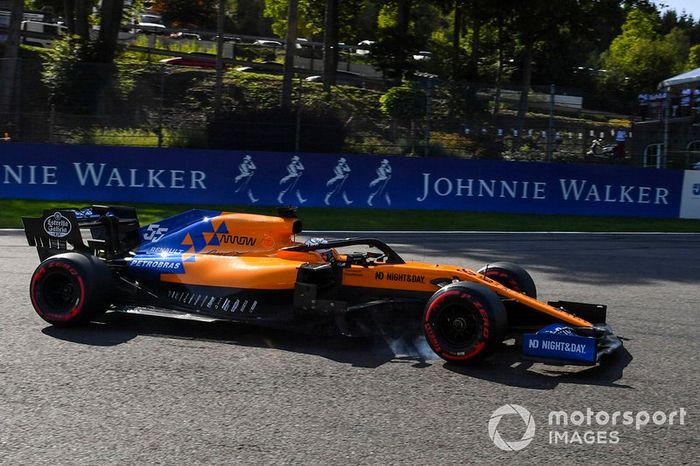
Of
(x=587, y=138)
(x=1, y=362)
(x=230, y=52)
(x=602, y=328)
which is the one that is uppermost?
(x=230, y=52)

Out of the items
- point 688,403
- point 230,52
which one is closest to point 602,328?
point 688,403

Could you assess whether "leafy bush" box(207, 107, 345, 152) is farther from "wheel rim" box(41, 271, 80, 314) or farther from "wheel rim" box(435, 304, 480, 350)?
"wheel rim" box(435, 304, 480, 350)

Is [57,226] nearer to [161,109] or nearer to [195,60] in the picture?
[161,109]

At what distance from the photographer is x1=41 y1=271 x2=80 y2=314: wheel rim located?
7.33m

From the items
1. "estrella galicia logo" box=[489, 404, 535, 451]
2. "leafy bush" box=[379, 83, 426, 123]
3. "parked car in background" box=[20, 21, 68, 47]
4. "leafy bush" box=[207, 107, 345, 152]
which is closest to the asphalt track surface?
"estrella galicia logo" box=[489, 404, 535, 451]

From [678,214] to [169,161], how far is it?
1063 cm

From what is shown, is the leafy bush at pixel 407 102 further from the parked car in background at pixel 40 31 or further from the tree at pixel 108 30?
the parked car in background at pixel 40 31

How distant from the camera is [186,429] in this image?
16.5 ft

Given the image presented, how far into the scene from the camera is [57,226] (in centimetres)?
795

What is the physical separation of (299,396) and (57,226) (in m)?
3.42

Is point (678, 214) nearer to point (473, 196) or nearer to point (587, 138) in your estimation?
point (587, 138)

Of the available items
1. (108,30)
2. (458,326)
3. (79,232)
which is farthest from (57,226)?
(108,30)

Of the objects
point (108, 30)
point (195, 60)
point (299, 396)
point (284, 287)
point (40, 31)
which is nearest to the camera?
point (299, 396)

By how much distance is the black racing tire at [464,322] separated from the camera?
6102 mm
